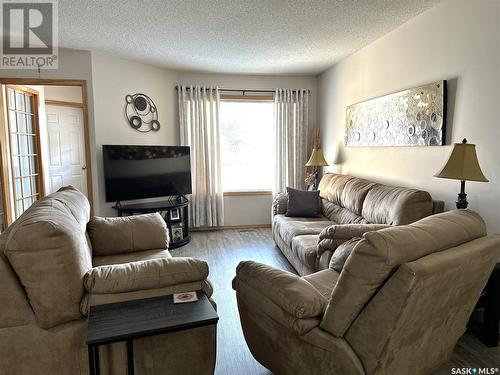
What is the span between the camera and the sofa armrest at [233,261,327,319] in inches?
58.4

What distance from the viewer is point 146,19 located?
3.14m

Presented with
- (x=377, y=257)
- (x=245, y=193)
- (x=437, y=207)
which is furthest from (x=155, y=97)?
(x=377, y=257)

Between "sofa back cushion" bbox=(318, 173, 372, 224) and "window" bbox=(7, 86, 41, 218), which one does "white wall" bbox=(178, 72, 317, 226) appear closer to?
"sofa back cushion" bbox=(318, 173, 372, 224)

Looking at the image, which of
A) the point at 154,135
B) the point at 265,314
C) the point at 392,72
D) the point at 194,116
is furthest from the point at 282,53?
the point at 265,314

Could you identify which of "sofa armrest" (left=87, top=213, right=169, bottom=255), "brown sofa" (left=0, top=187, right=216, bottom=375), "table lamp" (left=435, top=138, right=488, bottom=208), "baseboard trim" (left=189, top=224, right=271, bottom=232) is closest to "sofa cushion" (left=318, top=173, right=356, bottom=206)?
"baseboard trim" (left=189, top=224, right=271, bottom=232)

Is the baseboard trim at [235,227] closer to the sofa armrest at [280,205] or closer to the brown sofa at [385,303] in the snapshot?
the sofa armrest at [280,205]

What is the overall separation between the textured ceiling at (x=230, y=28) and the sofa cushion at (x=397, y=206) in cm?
160

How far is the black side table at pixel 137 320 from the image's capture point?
133 cm

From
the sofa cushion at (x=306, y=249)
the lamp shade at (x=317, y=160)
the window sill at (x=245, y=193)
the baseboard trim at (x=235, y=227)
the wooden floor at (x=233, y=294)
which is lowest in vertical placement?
the wooden floor at (x=233, y=294)

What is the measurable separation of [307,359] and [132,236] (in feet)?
6.05

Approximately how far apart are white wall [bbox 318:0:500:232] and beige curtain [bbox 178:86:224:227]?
2286mm

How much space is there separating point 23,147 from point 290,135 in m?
3.94

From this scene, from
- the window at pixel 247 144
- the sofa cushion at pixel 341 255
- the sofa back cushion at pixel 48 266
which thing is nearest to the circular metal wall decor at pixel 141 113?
the window at pixel 247 144

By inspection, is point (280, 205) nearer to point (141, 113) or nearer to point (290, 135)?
point (290, 135)
